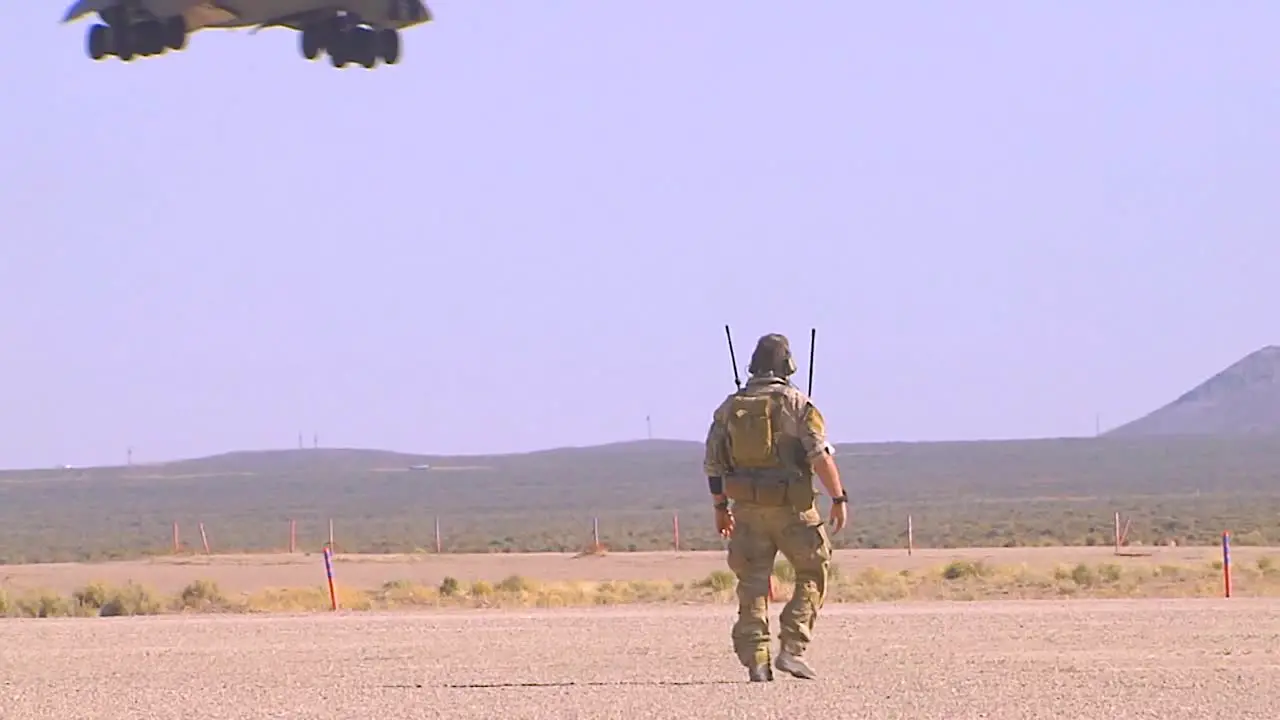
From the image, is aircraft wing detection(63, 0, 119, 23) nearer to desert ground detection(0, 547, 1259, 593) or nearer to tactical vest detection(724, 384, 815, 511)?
tactical vest detection(724, 384, 815, 511)

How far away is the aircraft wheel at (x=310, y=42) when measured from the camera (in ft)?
42.7

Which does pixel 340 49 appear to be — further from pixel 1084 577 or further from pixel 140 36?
pixel 1084 577

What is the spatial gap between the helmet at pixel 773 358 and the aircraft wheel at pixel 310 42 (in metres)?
3.26

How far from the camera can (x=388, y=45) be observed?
13.6 metres

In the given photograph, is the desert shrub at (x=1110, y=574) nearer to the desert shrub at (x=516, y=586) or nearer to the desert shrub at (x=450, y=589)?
the desert shrub at (x=516, y=586)

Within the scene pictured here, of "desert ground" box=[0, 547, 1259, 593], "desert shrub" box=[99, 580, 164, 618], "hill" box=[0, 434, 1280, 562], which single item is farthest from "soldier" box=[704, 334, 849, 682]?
"hill" box=[0, 434, 1280, 562]

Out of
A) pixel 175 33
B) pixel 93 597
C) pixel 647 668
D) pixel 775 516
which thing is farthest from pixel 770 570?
pixel 93 597

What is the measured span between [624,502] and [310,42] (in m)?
87.3

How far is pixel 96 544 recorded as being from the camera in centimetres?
6450

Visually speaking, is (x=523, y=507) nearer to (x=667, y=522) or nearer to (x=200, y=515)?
(x=200, y=515)

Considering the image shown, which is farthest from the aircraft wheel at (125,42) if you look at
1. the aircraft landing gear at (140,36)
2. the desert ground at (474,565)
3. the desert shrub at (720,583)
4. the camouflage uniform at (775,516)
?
the desert ground at (474,565)

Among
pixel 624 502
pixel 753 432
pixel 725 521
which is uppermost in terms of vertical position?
pixel 624 502

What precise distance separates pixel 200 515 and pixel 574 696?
290 feet

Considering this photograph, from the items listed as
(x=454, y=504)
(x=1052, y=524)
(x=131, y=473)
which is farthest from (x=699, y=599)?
(x=131, y=473)
